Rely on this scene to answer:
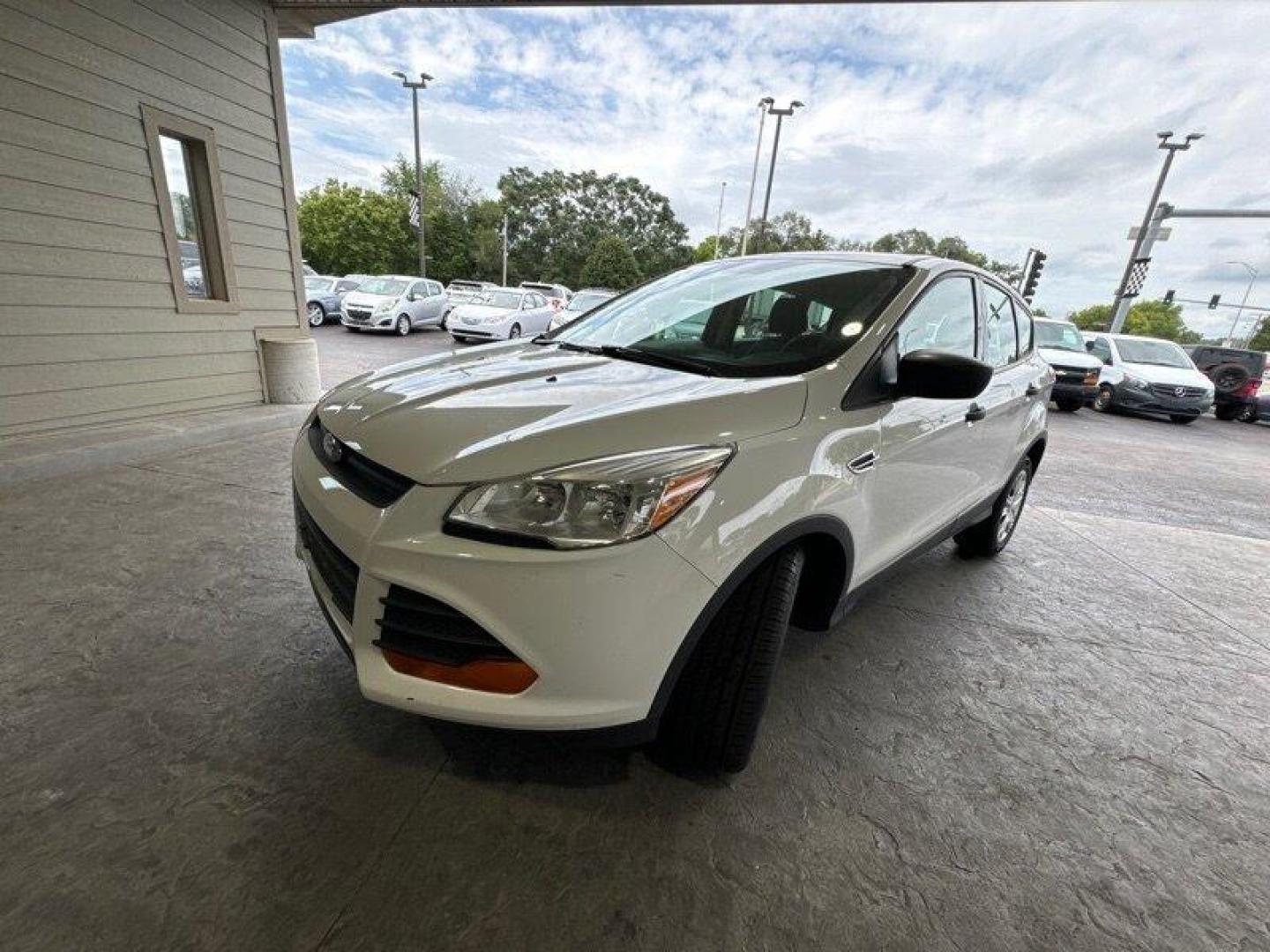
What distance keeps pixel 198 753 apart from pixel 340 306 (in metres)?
15.2

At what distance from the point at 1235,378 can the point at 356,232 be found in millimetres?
38287

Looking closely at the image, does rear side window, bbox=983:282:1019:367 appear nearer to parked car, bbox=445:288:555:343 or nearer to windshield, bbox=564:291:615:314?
windshield, bbox=564:291:615:314

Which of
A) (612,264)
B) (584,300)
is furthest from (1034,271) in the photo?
(612,264)

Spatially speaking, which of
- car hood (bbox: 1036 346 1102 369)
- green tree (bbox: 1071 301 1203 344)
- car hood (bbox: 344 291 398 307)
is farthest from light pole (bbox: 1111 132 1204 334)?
green tree (bbox: 1071 301 1203 344)

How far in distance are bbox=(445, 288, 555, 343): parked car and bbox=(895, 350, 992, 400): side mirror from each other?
37.9ft

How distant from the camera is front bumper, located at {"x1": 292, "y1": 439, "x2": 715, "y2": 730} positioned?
1.19m

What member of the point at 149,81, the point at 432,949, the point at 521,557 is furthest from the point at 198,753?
the point at 149,81

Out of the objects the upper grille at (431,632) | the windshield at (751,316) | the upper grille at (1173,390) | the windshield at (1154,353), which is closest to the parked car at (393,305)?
the windshield at (751,316)

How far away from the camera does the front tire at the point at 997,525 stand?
10.5ft

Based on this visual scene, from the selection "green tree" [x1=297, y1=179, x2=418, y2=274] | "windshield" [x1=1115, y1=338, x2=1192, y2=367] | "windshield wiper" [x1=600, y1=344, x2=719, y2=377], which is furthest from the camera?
"green tree" [x1=297, y1=179, x2=418, y2=274]

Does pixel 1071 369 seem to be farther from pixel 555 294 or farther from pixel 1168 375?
pixel 555 294

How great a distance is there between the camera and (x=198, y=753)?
162cm

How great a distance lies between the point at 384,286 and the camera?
46.1ft

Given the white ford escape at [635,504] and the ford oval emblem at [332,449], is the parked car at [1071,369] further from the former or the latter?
the ford oval emblem at [332,449]
